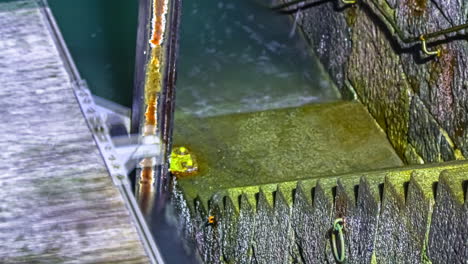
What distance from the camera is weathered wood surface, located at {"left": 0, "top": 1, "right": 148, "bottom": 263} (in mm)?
3660

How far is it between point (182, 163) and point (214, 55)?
2009 mm

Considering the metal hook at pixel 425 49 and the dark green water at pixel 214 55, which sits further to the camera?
the dark green water at pixel 214 55

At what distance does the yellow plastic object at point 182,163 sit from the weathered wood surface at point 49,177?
1509 millimetres


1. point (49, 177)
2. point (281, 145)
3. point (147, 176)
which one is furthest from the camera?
point (281, 145)

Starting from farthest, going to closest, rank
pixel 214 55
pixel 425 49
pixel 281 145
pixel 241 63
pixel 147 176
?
pixel 214 55 → pixel 241 63 → pixel 281 145 → pixel 147 176 → pixel 425 49

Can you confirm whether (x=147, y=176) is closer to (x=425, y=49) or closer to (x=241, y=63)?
(x=425, y=49)

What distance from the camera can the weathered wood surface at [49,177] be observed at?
3.66m

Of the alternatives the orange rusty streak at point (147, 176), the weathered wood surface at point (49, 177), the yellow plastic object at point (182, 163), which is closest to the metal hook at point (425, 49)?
the yellow plastic object at point (182, 163)

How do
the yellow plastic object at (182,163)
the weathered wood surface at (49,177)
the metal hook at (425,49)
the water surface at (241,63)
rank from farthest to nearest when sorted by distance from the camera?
the water surface at (241,63), the yellow plastic object at (182,163), the metal hook at (425,49), the weathered wood surface at (49,177)

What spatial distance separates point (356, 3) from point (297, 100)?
0.89 metres

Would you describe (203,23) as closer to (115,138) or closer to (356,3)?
(356,3)

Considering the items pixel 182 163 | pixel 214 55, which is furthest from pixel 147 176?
pixel 214 55

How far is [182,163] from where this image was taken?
21.1 feet

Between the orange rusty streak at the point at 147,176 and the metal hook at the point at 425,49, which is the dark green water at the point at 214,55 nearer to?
the orange rusty streak at the point at 147,176
